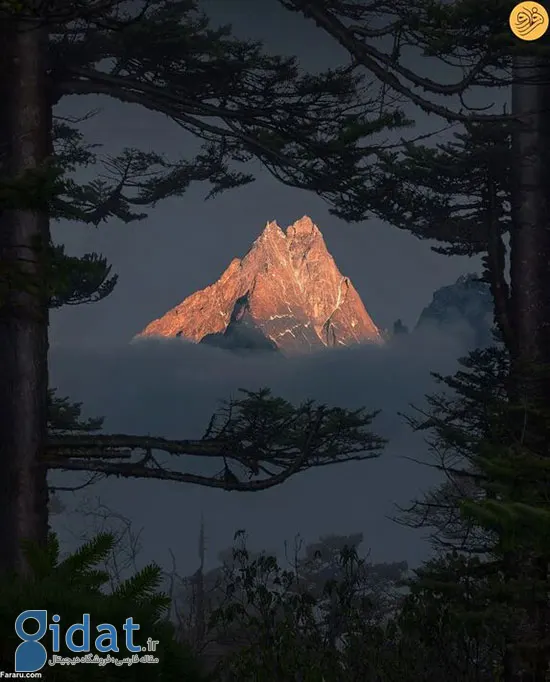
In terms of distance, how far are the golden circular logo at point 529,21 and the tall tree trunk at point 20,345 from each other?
4.63 meters

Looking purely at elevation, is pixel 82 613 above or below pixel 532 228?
below

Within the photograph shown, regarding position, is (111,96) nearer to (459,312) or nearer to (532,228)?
(532,228)

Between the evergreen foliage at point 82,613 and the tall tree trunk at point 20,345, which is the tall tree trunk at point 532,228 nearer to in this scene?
the tall tree trunk at point 20,345

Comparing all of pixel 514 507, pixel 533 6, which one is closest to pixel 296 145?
pixel 533 6

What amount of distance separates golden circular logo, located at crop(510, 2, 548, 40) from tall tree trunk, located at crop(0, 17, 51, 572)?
463 cm

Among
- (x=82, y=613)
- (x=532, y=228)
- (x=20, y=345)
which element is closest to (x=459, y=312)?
(x=532, y=228)

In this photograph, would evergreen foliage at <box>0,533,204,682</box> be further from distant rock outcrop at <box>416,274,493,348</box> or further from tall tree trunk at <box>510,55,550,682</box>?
distant rock outcrop at <box>416,274,493,348</box>

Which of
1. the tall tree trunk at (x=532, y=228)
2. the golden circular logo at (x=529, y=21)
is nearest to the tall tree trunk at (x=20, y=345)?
the golden circular logo at (x=529, y=21)

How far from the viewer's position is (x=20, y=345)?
881 centimetres

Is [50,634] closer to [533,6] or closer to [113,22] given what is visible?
[113,22]

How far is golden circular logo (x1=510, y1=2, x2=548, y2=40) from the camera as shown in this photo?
8.63 m

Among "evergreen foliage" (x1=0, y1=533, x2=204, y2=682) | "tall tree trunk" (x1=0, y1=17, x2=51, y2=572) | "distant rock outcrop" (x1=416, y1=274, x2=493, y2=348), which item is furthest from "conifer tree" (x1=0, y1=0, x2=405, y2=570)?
"distant rock outcrop" (x1=416, y1=274, x2=493, y2=348)

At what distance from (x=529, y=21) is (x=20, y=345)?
5.94m

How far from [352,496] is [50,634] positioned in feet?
598
